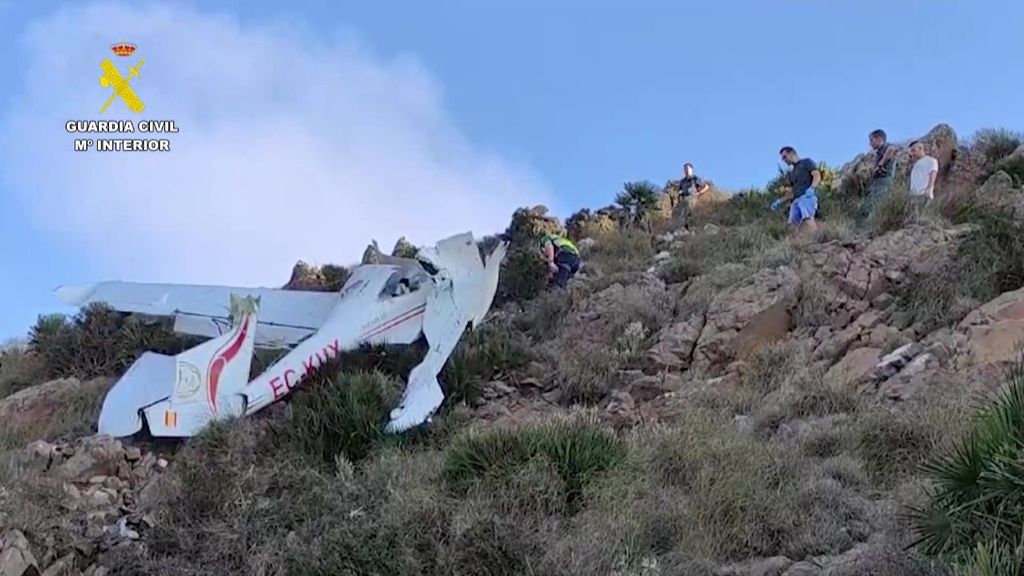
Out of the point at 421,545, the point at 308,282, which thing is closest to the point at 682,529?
the point at 421,545

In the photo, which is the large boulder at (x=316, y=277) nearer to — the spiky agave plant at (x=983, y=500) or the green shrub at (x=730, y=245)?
the green shrub at (x=730, y=245)

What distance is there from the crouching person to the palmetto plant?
543 cm

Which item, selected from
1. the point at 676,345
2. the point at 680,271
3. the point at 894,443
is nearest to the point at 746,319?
the point at 676,345

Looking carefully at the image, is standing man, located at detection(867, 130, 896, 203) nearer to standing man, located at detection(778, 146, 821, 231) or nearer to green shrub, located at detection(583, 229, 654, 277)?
standing man, located at detection(778, 146, 821, 231)

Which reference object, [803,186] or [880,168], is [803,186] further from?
[880,168]

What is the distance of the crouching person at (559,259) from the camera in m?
16.1

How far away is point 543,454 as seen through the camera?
736 cm

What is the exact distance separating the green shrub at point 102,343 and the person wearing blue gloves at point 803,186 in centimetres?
888

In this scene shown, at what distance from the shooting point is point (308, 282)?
1894 cm

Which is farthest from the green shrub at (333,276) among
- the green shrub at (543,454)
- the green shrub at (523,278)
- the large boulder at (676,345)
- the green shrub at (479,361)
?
the green shrub at (543,454)

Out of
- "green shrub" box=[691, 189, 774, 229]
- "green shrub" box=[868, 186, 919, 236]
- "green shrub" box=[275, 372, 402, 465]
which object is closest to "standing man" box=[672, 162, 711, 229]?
"green shrub" box=[691, 189, 774, 229]

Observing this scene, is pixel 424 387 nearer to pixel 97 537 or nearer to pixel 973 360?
pixel 97 537

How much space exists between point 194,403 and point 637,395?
442 centimetres

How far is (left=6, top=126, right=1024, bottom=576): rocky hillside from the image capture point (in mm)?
5953
